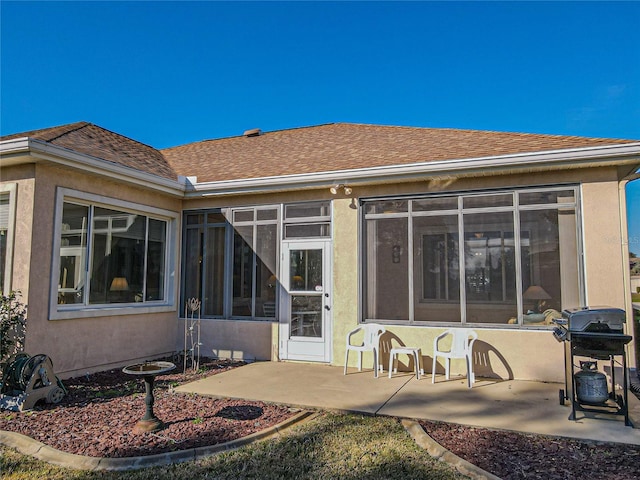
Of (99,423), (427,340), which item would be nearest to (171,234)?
(99,423)

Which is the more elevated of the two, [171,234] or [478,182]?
[478,182]

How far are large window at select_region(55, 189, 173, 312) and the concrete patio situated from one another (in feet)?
7.75

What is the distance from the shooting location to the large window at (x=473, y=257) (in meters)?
6.25

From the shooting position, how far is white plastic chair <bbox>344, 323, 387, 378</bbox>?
6.52 meters

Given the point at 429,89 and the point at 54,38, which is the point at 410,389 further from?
the point at 429,89

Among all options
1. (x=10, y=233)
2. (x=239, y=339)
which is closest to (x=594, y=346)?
(x=239, y=339)

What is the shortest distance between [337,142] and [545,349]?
6.12 meters

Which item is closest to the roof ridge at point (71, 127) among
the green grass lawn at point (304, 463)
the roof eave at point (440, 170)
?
the roof eave at point (440, 170)

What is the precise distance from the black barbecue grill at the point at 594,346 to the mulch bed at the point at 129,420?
3173 mm

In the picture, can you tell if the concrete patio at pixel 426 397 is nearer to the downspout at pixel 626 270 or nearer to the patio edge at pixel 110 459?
the downspout at pixel 626 270

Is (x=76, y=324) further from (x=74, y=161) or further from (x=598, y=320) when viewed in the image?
(x=598, y=320)

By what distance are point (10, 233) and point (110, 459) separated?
4.14 metres

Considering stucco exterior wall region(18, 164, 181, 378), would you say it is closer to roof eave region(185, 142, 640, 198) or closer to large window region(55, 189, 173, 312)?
large window region(55, 189, 173, 312)

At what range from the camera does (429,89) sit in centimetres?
1452
